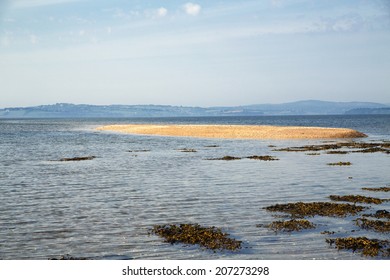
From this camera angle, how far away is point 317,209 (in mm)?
21125

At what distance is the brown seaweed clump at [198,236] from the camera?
1574 centimetres

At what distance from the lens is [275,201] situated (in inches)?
915

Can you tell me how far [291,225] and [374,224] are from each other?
137 inches

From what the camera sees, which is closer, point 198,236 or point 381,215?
point 198,236

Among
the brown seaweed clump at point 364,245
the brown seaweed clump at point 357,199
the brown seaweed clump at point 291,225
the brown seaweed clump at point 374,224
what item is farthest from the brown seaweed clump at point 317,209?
the brown seaweed clump at point 364,245

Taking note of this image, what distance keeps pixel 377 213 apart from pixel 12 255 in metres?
15.3

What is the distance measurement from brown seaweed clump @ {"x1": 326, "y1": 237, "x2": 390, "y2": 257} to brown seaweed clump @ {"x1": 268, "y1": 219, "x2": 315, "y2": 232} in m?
1.95

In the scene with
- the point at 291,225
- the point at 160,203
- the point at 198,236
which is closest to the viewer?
the point at 198,236

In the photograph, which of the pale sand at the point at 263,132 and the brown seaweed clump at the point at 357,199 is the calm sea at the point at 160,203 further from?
the pale sand at the point at 263,132

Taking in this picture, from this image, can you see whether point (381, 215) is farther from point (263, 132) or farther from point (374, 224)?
point (263, 132)

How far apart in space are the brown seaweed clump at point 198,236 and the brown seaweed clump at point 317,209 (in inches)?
179

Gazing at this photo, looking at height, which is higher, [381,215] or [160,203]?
[160,203]

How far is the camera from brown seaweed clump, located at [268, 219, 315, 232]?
58.4 ft

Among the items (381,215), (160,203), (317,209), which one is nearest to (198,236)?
(160,203)
